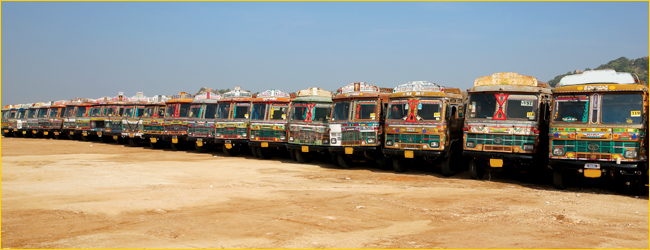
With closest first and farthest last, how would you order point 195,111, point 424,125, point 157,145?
point 424,125, point 195,111, point 157,145

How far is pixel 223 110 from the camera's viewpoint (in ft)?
73.9

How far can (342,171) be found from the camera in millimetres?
16984

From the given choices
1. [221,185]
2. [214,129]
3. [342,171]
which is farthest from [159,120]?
[221,185]

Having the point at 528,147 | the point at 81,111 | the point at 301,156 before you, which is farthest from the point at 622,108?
the point at 81,111

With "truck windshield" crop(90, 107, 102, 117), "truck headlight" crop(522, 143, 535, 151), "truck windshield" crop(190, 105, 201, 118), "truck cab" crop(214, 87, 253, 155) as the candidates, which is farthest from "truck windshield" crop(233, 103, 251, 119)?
"truck windshield" crop(90, 107, 102, 117)

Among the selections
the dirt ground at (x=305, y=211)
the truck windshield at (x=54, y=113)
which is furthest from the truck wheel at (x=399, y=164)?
the truck windshield at (x=54, y=113)

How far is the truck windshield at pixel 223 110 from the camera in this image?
2234cm

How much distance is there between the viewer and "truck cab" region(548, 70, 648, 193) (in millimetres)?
11664

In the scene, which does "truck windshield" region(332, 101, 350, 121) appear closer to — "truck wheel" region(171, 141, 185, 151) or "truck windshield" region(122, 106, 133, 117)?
"truck wheel" region(171, 141, 185, 151)

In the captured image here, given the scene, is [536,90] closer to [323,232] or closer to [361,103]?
[361,103]

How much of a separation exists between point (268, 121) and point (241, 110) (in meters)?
1.86

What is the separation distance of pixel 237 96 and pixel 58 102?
21.2 m

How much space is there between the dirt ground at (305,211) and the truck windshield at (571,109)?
5.77 ft

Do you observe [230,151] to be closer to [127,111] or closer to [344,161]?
[344,161]
